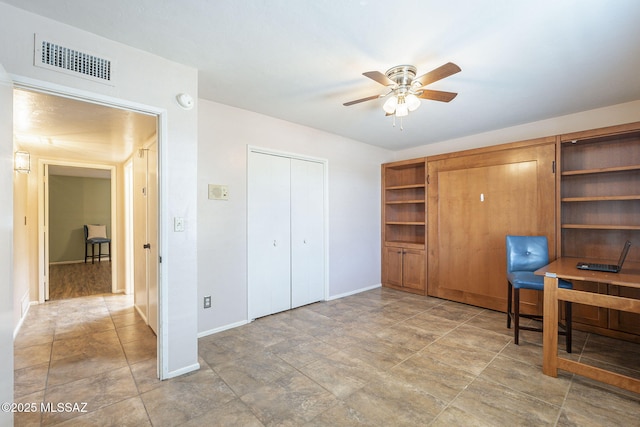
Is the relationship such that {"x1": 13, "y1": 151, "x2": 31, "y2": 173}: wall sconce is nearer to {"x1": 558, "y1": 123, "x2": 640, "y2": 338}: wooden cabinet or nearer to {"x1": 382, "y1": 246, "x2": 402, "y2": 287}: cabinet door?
{"x1": 382, "y1": 246, "x2": 402, "y2": 287}: cabinet door

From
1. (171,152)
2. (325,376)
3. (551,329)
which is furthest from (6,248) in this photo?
(551,329)

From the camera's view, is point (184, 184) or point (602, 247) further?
point (602, 247)

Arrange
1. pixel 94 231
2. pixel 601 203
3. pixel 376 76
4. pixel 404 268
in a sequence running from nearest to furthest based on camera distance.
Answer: pixel 376 76 → pixel 601 203 → pixel 404 268 → pixel 94 231

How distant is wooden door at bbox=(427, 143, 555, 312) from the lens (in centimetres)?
329

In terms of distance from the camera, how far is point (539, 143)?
326 centimetres

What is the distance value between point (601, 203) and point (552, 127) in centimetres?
104

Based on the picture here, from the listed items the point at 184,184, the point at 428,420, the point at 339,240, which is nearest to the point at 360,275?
the point at 339,240

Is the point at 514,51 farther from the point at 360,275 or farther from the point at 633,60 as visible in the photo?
the point at 360,275

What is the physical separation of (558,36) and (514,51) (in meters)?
0.24

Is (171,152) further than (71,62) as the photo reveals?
Yes

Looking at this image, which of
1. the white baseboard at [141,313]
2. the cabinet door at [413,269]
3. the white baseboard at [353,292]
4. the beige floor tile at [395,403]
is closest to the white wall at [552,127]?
the cabinet door at [413,269]

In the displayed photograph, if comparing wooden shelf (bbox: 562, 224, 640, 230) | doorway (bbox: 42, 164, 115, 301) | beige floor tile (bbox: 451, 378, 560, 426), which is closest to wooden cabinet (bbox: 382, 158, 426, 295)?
wooden shelf (bbox: 562, 224, 640, 230)

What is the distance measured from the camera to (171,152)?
2.15 metres

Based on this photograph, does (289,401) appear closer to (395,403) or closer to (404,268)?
(395,403)
